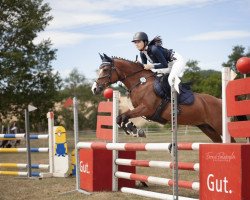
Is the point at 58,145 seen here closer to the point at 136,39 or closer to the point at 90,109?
the point at 136,39

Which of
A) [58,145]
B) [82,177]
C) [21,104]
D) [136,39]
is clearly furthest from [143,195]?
[21,104]

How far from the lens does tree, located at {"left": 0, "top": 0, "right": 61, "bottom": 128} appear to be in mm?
25156

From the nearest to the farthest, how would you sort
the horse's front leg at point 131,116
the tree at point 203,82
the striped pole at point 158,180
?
the striped pole at point 158,180 < the horse's front leg at point 131,116 < the tree at point 203,82

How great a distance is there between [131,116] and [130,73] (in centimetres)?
76

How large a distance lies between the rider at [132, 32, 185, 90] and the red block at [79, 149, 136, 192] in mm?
1486

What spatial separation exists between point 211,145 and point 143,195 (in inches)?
85.8

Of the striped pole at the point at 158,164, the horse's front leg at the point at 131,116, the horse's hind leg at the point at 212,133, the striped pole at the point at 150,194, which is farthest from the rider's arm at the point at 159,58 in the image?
the striped pole at the point at 150,194

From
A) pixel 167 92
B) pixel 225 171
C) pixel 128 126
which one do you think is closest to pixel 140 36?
pixel 167 92

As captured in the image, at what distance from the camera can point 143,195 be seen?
6098mm

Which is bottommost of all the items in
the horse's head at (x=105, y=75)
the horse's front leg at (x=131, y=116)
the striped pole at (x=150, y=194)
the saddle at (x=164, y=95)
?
the striped pole at (x=150, y=194)

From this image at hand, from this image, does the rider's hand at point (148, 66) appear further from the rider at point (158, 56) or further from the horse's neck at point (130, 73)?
the horse's neck at point (130, 73)

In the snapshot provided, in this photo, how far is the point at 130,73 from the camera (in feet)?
22.7

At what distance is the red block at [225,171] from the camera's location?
381 cm

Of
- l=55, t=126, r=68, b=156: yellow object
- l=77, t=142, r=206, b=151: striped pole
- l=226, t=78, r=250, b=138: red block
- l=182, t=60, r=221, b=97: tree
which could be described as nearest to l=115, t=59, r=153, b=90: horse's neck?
l=77, t=142, r=206, b=151: striped pole
